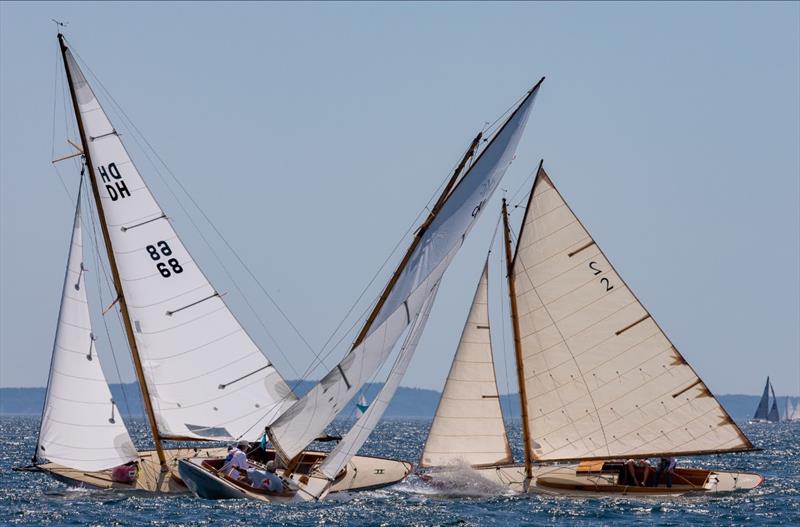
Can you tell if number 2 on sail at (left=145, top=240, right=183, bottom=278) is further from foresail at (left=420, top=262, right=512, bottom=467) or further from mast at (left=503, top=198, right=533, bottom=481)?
mast at (left=503, top=198, right=533, bottom=481)

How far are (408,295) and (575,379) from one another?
727 centimetres

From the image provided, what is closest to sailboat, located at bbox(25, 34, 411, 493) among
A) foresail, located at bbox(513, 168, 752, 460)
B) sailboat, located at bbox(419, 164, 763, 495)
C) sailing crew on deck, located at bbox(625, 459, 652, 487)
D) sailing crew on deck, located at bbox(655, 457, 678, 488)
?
sailboat, located at bbox(419, 164, 763, 495)

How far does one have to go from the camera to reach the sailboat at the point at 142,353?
124 ft

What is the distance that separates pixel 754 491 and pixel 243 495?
1631 centimetres

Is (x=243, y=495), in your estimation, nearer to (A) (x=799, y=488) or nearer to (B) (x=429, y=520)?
(B) (x=429, y=520)

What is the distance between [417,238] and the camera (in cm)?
3553

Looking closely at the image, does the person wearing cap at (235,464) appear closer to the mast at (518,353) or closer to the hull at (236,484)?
the hull at (236,484)

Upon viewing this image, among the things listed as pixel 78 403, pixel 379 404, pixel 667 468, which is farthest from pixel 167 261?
pixel 667 468

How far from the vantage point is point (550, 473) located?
41.0 metres

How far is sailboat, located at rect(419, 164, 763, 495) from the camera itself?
39.6 meters

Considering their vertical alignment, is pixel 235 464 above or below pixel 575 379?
below

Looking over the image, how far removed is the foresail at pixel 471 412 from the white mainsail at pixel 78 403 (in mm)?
8328

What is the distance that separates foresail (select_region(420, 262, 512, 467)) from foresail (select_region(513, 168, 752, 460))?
145cm

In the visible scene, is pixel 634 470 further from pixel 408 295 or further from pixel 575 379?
pixel 408 295
